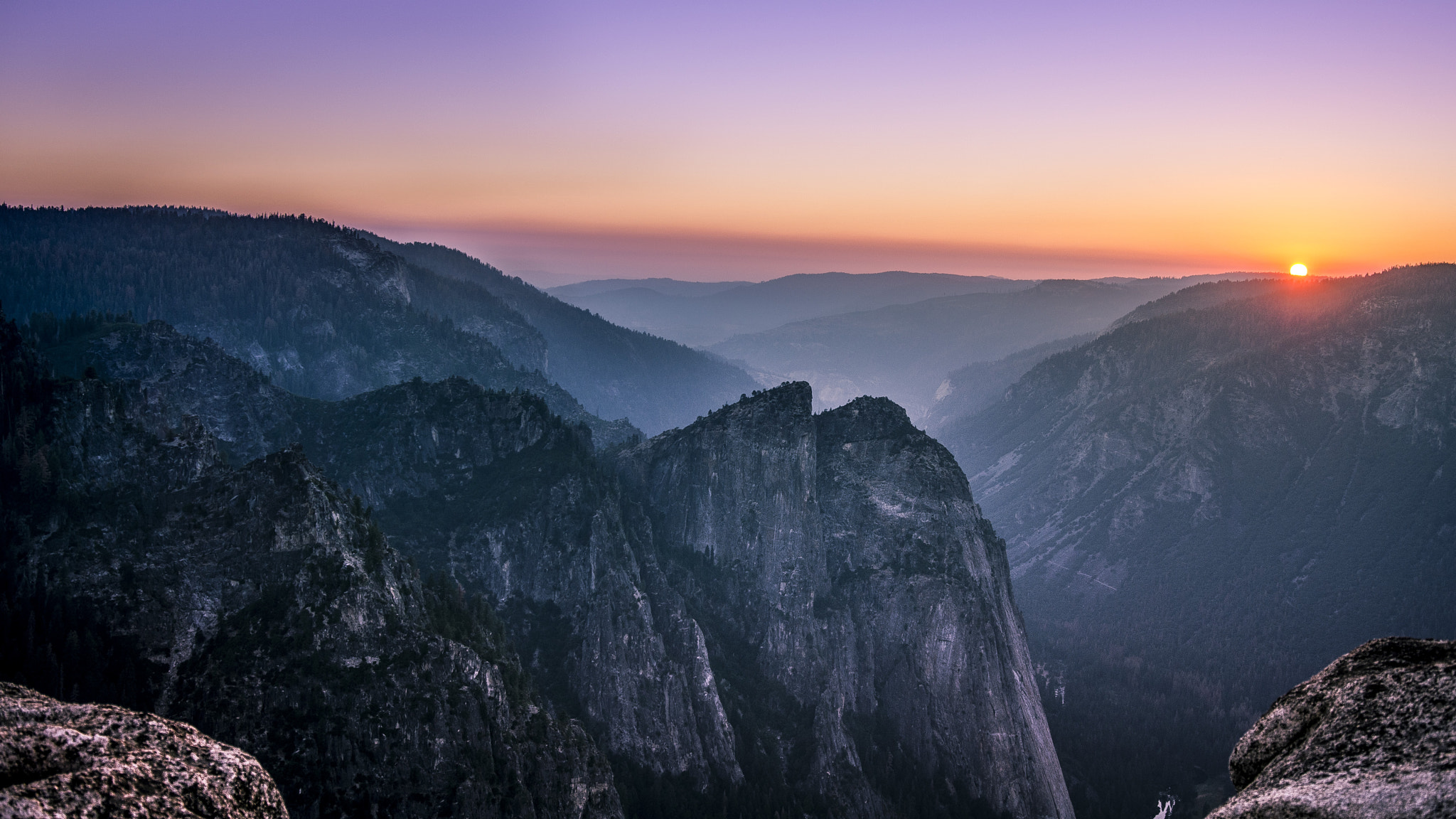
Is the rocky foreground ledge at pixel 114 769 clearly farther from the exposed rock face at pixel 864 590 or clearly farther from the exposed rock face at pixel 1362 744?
the exposed rock face at pixel 864 590

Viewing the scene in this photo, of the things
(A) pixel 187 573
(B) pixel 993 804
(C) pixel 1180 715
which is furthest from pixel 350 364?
(C) pixel 1180 715

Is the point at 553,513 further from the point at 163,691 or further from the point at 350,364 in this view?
the point at 350,364

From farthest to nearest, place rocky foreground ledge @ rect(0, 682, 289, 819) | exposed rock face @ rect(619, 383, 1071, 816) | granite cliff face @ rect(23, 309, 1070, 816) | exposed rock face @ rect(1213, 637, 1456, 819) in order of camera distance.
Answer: exposed rock face @ rect(619, 383, 1071, 816) < granite cliff face @ rect(23, 309, 1070, 816) < rocky foreground ledge @ rect(0, 682, 289, 819) < exposed rock face @ rect(1213, 637, 1456, 819)

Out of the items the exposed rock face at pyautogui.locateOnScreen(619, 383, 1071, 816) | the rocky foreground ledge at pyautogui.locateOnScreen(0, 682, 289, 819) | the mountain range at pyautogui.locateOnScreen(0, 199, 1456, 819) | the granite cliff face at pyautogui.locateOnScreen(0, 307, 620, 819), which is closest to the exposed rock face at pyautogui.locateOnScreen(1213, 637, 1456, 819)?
the rocky foreground ledge at pyautogui.locateOnScreen(0, 682, 289, 819)

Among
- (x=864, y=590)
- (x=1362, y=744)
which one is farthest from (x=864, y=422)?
(x=1362, y=744)

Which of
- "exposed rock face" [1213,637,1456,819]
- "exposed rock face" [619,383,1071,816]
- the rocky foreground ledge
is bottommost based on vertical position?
"exposed rock face" [619,383,1071,816]

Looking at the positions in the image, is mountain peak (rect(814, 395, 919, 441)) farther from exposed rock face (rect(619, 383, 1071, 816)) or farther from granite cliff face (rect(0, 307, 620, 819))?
granite cliff face (rect(0, 307, 620, 819))

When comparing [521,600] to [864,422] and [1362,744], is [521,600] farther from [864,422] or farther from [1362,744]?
[1362,744]
